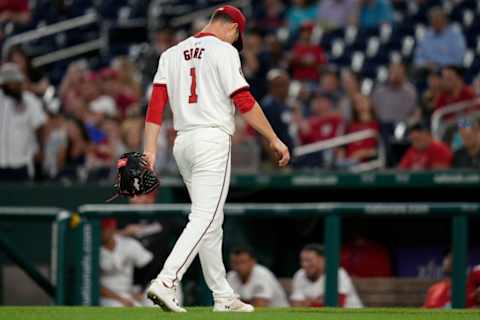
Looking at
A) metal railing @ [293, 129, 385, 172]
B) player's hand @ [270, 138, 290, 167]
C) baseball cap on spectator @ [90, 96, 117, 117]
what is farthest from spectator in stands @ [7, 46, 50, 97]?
player's hand @ [270, 138, 290, 167]

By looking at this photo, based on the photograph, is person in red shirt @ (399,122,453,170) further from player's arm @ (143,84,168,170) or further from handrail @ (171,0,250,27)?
handrail @ (171,0,250,27)

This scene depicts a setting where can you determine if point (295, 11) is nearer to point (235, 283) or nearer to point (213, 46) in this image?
point (235, 283)

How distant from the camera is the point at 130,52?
17938 mm

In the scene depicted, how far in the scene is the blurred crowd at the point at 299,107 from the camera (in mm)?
11492

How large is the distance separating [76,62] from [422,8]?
4.88 m

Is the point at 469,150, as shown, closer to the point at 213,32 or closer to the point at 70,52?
the point at 213,32

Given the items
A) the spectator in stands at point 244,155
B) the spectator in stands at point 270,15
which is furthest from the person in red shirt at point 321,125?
the spectator in stands at point 270,15

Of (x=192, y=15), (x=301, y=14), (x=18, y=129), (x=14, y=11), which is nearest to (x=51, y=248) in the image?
(x=18, y=129)

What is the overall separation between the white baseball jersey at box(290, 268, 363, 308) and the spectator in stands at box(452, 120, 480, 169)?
1.52m

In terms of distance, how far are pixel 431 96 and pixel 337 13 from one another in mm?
3719

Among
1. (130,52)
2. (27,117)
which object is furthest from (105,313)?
(130,52)

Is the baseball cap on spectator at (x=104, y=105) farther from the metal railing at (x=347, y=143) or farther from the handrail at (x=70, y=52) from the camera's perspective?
the handrail at (x=70, y=52)

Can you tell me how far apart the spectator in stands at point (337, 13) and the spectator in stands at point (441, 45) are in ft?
5.96

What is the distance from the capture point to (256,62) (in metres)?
14.3
